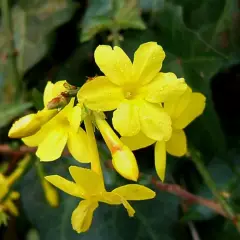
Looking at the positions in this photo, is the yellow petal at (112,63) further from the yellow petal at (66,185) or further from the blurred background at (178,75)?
the blurred background at (178,75)

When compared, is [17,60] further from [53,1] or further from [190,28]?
[190,28]

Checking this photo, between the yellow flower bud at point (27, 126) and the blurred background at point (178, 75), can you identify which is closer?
the yellow flower bud at point (27, 126)

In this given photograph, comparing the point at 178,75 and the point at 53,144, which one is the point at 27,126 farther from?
the point at 178,75

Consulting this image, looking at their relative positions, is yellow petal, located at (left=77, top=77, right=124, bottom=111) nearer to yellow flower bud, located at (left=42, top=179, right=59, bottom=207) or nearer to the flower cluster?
the flower cluster

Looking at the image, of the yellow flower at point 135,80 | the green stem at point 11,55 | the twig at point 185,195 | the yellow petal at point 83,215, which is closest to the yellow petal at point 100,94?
the yellow flower at point 135,80

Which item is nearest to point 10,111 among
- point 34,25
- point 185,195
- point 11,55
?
point 11,55

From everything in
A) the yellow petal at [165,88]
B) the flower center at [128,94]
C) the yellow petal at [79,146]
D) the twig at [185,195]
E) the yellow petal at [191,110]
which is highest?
the yellow petal at [165,88]

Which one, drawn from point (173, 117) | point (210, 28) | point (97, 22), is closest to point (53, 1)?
point (97, 22)
